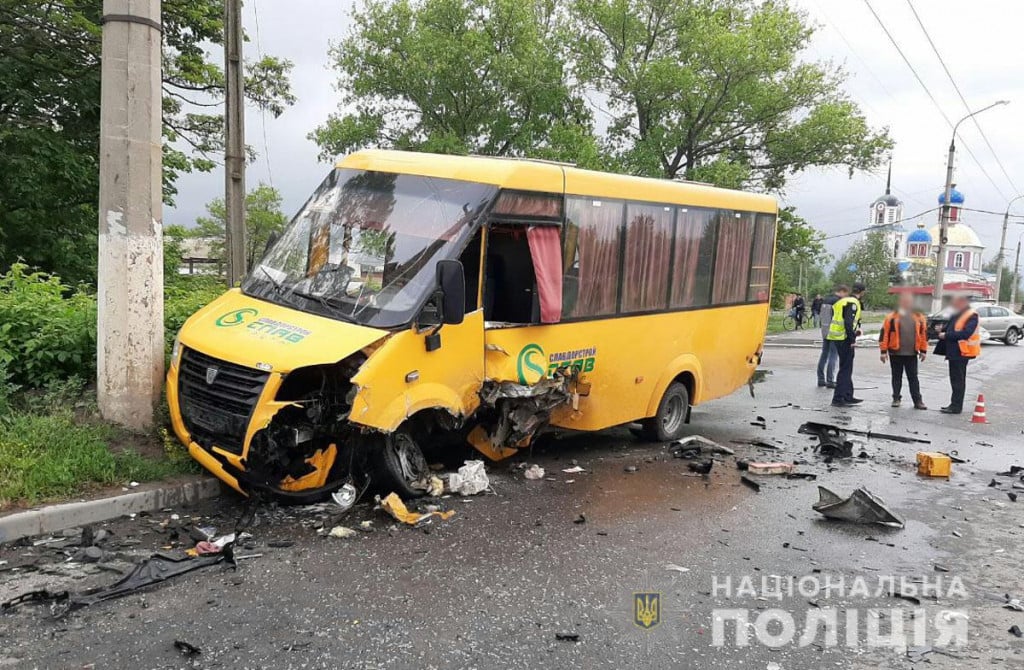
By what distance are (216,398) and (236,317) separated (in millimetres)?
778

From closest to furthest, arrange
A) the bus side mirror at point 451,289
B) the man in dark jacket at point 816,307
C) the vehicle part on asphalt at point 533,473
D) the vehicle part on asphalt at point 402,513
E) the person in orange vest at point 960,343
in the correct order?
the vehicle part on asphalt at point 402,513 < the bus side mirror at point 451,289 < the vehicle part on asphalt at point 533,473 < the person in orange vest at point 960,343 < the man in dark jacket at point 816,307

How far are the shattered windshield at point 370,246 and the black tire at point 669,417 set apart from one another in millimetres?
3704

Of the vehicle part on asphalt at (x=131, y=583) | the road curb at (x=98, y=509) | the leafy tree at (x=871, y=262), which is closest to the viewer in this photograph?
the vehicle part on asphalt at (x=131, y=583)

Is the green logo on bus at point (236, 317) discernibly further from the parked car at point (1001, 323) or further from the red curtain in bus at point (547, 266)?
the parked car at point (1001, 323)

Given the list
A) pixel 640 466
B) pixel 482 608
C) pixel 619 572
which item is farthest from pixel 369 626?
pixel 640 466

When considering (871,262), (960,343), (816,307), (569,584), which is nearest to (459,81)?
(816,307)

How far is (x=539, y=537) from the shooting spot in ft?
18.1

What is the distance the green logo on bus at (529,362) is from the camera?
6648 mm

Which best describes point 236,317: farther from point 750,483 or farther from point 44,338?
point 750,483

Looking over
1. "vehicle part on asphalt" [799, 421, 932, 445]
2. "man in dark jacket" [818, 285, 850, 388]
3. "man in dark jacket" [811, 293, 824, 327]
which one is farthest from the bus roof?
"man in dark jacket" [811, 293, 824, 327]

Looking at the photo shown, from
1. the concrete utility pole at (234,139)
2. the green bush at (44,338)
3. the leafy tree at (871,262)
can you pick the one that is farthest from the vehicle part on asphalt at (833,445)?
the leafy tree at (871,262)

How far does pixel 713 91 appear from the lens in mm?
27141

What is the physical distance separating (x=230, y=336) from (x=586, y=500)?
3.21 metres

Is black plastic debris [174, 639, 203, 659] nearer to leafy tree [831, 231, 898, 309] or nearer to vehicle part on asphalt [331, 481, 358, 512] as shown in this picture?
vehicle part on asphalt [331, 481, 358, 512]
